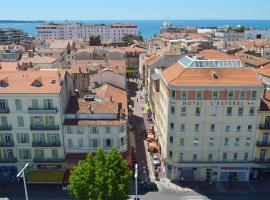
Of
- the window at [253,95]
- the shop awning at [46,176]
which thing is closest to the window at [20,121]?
the shop awning at [46,176]

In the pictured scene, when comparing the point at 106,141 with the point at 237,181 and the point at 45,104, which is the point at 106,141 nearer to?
the point at 45,104

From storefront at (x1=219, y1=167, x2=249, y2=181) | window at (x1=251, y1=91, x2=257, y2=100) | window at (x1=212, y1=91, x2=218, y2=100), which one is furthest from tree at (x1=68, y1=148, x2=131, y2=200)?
window at (x1=251, y1=91, x2=257, y2=100)

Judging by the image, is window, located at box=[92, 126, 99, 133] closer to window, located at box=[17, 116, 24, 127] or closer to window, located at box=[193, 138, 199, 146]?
window, located at box=[17, 116, 24, 127]

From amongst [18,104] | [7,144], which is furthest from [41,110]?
[7,144]

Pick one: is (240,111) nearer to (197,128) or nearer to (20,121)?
(197,128)

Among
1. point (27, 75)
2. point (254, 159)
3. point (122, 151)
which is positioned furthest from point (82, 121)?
point (254, 159)
